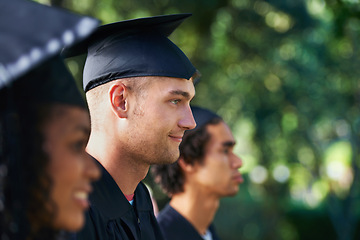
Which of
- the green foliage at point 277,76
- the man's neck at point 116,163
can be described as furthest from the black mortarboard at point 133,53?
the green foliage at point 277,76

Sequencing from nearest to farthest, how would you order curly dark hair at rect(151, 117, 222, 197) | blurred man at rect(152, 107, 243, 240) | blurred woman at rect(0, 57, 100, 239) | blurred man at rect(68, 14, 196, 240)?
blurred woman at rect(0, 57, 100, 239) < blurred man at rect(68, 14, 196, 240) < blurred man at rect(152, 107, 243, 240) < curly dark hair at rect(151, 117, 222, 197)

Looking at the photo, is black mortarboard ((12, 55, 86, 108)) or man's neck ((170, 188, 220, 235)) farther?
man's neck ((170, 188, 220, 235))

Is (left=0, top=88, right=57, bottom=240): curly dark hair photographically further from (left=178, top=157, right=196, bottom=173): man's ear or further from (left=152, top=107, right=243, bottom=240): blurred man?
(left=178, top=157, right=196, bottom=173): man's ear

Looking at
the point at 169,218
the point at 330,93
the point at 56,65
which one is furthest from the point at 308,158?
the point at 56,65

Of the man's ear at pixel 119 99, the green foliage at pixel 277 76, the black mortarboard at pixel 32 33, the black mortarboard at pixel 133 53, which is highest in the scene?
the black mortarboard at pixel 32 33

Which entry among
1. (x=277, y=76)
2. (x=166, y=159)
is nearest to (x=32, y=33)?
(x=166, y=159)

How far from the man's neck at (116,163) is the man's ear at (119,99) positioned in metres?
0.17

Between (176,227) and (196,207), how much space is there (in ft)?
0.85

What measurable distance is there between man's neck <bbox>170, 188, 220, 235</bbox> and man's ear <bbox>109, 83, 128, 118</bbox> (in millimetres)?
1764

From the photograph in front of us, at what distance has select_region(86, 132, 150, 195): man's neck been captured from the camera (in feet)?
8.89

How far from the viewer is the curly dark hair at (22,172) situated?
57.4 inches

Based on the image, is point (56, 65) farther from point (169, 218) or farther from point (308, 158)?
point (308, 158)

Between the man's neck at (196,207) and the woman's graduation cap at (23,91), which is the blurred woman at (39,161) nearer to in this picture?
the woman's graduation cap at (23,91)

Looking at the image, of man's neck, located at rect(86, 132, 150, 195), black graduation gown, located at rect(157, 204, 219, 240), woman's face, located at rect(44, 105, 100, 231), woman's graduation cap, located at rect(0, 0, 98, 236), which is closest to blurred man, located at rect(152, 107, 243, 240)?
black graduation gown, located at rect(157, 204, 219, 240)
